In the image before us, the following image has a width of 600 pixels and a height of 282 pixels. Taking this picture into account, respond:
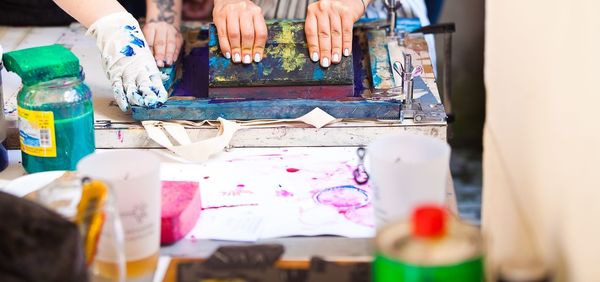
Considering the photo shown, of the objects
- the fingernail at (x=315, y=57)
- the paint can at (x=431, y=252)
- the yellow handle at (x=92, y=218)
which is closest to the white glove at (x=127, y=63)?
the fingernail at (x=315, y=57)

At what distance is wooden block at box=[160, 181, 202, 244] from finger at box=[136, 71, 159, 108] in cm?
35

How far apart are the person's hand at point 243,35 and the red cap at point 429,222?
1059 millimetres

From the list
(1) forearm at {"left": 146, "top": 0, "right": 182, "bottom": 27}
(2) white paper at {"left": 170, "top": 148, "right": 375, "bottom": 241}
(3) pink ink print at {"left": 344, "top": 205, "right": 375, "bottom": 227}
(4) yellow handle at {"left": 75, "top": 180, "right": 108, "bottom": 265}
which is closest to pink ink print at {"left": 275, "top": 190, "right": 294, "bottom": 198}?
(2) white paper at {"left": 170, "top": 148, "right": 375, "bottom": 241}

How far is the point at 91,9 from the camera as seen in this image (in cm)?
197

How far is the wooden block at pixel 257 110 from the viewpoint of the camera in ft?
5.91

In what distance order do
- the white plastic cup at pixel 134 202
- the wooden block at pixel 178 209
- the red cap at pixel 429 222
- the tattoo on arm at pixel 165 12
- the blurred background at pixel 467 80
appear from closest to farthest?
the red cap at pixel 429 222 → the white plastic cup at pixel 134 202 → the wooden block at pixel 178 209 → the tattoo on arm at pixel 165 12 → the blurred background at pixel 467 80

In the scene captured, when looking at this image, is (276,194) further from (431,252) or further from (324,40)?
(431,252)

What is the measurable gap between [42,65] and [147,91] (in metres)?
0.28

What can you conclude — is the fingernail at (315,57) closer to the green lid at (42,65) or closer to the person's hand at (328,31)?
the person's hand at (328,31)

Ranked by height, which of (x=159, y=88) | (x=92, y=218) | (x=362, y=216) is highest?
(x=159, y=88)

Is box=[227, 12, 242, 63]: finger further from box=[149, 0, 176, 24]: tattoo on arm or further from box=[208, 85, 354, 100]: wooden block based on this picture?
box=[149, 0, 176, 24]: tattoo on arm

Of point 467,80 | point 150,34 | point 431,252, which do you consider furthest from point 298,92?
point 467,80

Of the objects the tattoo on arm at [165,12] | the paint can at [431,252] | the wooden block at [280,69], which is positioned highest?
the tattoo on arm at [165,12]

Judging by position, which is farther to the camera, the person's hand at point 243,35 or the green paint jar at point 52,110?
the person's hand at point 243,35
